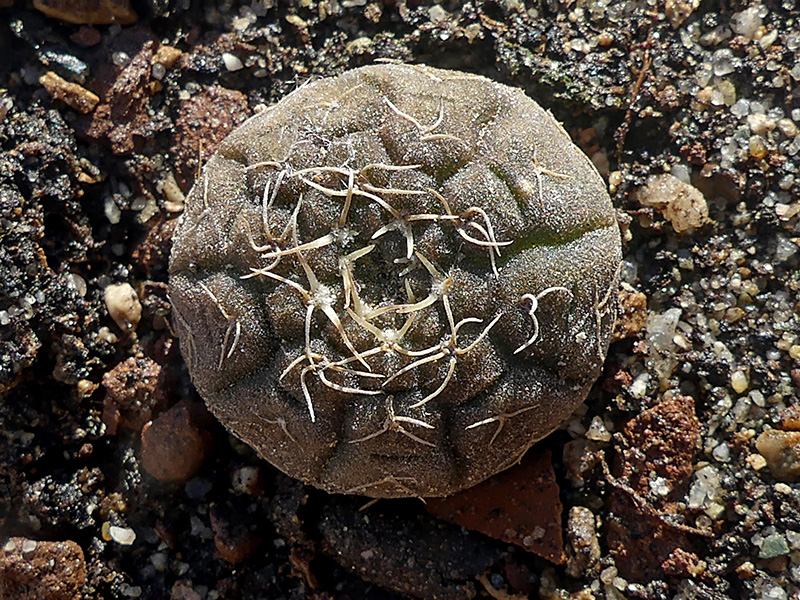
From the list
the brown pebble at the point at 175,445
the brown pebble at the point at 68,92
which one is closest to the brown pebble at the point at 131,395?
the brown pebble at the point at 175,445

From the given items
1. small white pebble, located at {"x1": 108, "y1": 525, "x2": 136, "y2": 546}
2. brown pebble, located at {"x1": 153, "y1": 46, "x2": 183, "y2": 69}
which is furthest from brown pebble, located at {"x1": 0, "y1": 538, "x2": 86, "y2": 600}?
brown pebble, located at {"x1": 153, "y1": 46, "x2": 183, "y2": 69}

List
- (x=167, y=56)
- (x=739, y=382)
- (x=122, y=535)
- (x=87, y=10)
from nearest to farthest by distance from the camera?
1. (x=739, y=382)
2. (x=122, y=535)
3. (x=87, y=10)
4. (x=167, y=56)

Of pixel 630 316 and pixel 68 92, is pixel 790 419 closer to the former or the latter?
pixel 630 316

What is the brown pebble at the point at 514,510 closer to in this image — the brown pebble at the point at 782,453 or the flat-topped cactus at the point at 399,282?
the flat-topped cactus at the point at 399,282

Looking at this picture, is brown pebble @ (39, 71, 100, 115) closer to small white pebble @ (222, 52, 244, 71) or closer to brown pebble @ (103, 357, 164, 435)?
small white pebble @ (222, 52, 244, 71)

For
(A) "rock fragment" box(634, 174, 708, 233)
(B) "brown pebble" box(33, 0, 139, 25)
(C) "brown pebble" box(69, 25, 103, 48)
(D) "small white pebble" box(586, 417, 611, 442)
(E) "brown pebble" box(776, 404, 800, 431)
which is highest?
(B) "brown pebble" box(33, 0, 139, 25)

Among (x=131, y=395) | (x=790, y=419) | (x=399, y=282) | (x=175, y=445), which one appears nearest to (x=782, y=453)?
(x=790, y=419)
